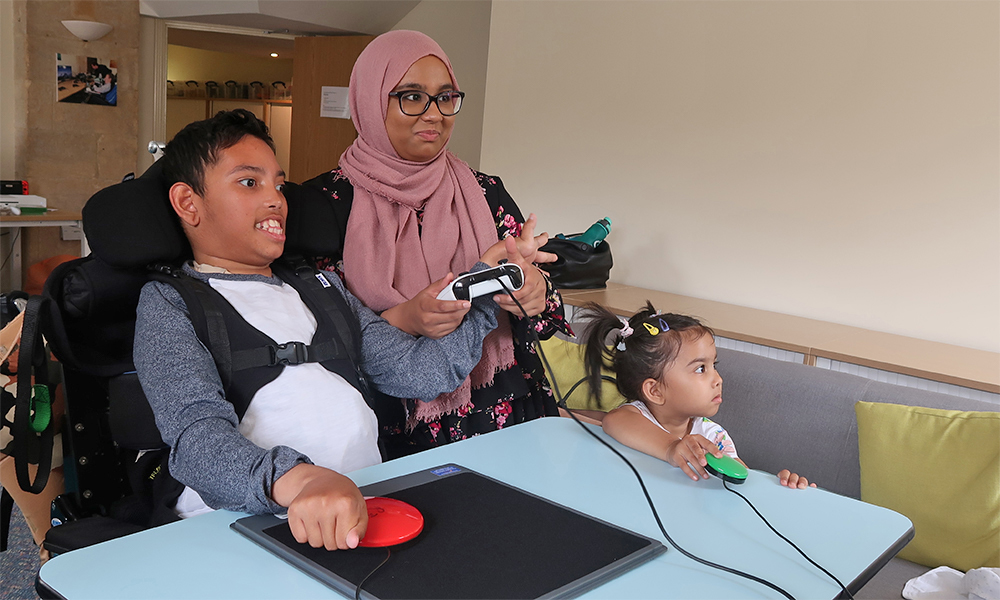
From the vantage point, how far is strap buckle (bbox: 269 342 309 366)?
125cm

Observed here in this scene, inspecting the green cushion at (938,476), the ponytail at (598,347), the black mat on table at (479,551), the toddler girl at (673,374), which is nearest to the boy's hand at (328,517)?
the black mat on table at (479,551)

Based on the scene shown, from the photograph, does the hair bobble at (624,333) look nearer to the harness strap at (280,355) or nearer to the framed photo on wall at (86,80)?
the harness strap at (280,355)

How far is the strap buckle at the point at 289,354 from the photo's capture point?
4.11 ft

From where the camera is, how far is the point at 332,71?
19.4 ft

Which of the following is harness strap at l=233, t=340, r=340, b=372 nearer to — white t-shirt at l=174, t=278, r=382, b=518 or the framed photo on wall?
white t-shirt at l=174, t=278, r=382, b=518

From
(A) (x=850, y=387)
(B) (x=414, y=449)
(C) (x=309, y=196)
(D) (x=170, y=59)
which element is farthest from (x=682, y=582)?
(D) (x=170, y=59)

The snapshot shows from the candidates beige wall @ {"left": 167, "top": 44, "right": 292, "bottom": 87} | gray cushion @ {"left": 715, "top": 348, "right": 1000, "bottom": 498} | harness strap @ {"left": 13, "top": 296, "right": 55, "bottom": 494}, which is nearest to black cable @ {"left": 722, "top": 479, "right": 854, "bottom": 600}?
gray cushion @ {"left": 715, "top": 348, "right": 1000, "bottom": 498}

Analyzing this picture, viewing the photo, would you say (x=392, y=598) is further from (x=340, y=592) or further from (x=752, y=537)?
(x=752, y=537)

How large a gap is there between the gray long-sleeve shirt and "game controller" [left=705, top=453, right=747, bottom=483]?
0.49m

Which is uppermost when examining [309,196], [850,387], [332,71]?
[332,71]

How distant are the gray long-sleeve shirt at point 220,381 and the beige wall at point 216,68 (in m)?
8.85

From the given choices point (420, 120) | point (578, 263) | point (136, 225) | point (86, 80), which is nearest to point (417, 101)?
point (420, 120)

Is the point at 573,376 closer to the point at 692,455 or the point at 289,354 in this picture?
the point at 692,455

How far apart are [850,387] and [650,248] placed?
1714mm
